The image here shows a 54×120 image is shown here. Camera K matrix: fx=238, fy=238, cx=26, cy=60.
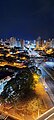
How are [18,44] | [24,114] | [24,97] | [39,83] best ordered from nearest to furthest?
[24,114] → [24,97] → [39,83] → [18,44]

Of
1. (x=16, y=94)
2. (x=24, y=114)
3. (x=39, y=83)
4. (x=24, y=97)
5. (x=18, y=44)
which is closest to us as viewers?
(x=24, y=114)

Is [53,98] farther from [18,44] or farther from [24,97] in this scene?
[18,44]

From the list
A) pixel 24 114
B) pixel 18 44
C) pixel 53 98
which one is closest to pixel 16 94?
pixel 24 114

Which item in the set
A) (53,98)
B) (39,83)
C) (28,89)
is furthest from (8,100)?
(39,83)

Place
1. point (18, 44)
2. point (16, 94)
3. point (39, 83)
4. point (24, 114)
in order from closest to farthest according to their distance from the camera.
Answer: point (24, 114) → point (16, 94) → point (39, 83) → point (18, 44)

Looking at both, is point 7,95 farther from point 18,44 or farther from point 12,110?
point 18,44

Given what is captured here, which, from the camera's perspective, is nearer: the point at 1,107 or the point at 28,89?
the point at 1,107

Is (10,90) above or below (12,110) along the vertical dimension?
above

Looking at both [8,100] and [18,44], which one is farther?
[18,44]

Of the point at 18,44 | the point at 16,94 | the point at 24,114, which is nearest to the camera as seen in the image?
the point at 24,114
